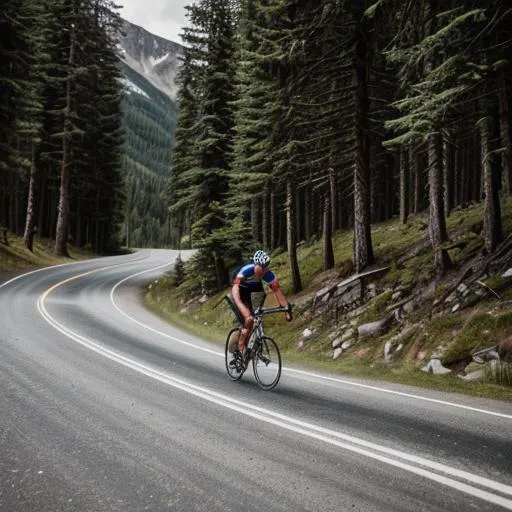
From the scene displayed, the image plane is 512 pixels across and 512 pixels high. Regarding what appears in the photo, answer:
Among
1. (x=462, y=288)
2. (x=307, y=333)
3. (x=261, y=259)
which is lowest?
(x=307, y=333)

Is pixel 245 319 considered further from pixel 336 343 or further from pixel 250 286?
pixel 336 343

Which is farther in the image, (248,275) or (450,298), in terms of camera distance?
(450,298)

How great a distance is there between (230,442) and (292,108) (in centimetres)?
1424

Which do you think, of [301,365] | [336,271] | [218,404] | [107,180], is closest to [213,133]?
[336,271]

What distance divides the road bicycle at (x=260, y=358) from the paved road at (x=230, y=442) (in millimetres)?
274

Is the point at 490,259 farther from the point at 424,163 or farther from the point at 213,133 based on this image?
the point at 424,163

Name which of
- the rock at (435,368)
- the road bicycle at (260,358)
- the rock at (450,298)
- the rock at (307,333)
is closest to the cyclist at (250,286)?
the road bicycle at (260,358)

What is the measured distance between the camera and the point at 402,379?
30.5 ft

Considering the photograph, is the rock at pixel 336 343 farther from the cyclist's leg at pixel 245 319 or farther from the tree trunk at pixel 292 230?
the tree trunk at pixel 292 230

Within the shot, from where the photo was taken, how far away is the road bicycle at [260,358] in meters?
7.72

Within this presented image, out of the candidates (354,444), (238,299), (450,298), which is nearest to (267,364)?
(238,299)

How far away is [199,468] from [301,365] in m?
7.05

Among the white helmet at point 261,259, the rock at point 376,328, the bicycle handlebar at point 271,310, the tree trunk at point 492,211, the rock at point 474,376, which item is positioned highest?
the tree trunk at point 492,211

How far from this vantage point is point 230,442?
5.01m
